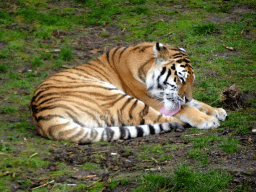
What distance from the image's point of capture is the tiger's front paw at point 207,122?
473 cm

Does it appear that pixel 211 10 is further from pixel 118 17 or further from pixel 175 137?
pixel 175 137

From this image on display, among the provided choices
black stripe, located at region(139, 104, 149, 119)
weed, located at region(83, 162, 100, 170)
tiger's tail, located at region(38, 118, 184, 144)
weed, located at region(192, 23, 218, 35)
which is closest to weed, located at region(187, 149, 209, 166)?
tiger's tail, located at region(38, 118, 184, 144)

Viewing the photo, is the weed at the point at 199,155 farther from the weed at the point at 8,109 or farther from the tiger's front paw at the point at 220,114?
the weed at the point at 8,109

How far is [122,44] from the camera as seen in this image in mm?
8078

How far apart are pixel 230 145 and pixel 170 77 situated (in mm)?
1511

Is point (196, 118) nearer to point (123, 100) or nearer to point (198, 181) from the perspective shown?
point (123, 100)

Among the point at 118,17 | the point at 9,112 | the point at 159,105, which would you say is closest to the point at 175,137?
the point at 159,105

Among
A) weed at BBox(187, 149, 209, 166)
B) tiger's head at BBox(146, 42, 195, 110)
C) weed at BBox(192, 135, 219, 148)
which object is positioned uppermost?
tiger's head at BBox(146, 42, 195, 110)

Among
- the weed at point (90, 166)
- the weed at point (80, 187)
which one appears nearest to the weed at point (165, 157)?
the weed at point (90, 166)

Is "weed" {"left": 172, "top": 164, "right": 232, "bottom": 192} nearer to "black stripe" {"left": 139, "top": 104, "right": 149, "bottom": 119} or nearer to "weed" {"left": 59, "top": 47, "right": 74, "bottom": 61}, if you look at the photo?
"black stripe" {"left": 139, "top": 104, "right": 149, "bottom": 119}

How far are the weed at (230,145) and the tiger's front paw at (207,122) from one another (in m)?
0.63

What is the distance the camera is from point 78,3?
33.0 ft

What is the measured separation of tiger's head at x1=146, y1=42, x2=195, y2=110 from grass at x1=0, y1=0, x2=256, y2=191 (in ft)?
1.76

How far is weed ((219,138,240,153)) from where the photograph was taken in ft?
12.6
